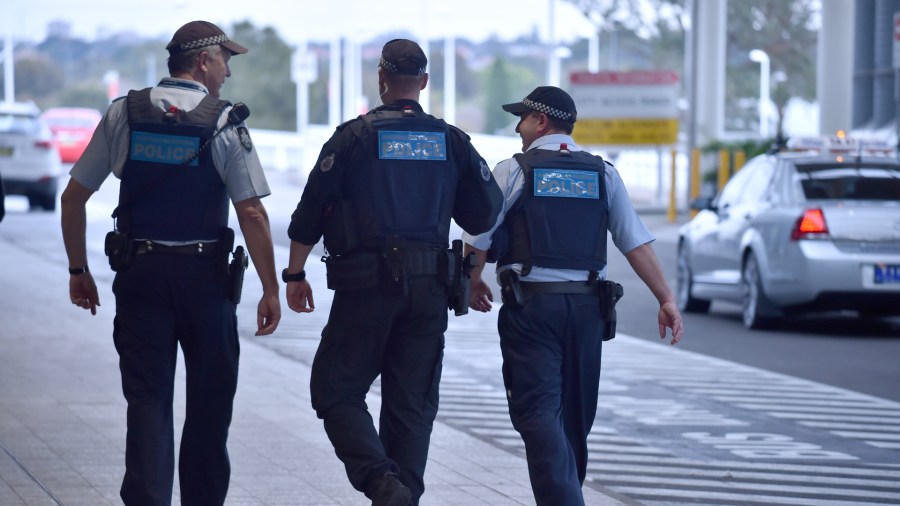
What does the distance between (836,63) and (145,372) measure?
28.6 metres

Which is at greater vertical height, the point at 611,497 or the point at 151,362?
the point at 151,362

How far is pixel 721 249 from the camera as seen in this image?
50.7 feet

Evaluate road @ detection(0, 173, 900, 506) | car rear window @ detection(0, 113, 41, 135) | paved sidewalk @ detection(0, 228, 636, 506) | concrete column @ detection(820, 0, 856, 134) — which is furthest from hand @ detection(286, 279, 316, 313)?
concrete column @ detection(820, 0, 856, 134)

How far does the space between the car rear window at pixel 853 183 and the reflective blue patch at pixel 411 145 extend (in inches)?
341

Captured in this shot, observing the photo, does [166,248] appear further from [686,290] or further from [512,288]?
[686,290]

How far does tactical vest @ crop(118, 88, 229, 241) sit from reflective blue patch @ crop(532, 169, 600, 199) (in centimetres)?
111

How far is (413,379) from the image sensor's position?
6.07m

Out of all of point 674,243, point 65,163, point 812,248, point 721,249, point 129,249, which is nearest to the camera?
point 129,249

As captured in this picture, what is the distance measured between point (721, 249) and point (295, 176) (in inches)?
1376

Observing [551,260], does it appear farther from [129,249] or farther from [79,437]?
[79,437]

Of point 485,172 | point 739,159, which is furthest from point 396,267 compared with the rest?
point 739,159

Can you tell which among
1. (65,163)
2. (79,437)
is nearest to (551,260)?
(79,437)

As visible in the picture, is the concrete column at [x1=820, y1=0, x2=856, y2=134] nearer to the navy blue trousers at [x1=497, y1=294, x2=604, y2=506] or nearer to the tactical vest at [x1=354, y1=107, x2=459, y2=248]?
the navy blue trousers at [x1=497, y1=294, x2=604, y2=506]

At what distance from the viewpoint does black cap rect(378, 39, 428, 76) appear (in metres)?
6.09
